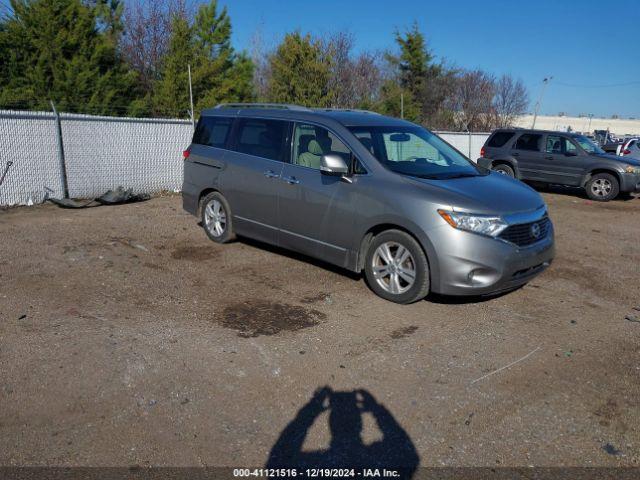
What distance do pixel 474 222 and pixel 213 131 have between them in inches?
164

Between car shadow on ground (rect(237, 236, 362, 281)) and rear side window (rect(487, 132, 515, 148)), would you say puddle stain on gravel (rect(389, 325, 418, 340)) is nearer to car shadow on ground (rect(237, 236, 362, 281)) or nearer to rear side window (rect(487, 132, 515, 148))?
car shadow on ground (rect(237, 236, 362, 281))

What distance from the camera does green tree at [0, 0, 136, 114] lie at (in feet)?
67.1

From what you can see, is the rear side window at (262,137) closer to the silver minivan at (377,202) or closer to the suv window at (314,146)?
the silver minivan at (377,202)

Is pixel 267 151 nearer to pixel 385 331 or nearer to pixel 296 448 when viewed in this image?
pixel 385 331

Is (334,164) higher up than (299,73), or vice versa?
(299,73)


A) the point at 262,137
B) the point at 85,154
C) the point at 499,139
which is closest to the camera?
the point at 262,137

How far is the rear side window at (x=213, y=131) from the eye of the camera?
24.8 feet

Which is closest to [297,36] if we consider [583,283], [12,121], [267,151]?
[12,121]

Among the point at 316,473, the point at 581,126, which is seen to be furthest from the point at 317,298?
the point at 581,126

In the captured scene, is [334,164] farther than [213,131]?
No

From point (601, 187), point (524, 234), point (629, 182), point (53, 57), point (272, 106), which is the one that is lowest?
point (601, 187)

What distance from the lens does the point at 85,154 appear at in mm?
10977

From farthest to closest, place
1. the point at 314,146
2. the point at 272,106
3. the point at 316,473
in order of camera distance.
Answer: the point at 272,106
the point at 314,146
the point at 316,473

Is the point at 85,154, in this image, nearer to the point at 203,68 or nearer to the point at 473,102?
the point at 203,68
